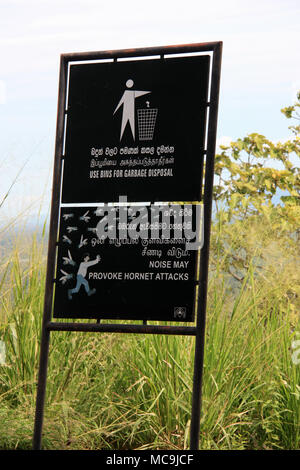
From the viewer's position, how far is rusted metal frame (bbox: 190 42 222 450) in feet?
13.9

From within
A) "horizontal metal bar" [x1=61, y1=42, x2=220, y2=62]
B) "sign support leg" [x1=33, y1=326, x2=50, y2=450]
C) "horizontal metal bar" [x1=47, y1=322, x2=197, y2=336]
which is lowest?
"sign support leg" [x1=33, y1=326, x2=50, y2=450]

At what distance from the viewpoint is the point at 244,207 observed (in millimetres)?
7141

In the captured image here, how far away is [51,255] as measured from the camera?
4.90 metres

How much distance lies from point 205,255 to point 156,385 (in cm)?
110

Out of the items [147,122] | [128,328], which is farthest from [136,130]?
[128,328]

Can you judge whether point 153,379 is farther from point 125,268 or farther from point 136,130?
point 136,130

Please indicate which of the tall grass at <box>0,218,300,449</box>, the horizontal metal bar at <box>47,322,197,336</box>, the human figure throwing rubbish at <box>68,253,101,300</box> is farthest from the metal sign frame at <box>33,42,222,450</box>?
the tall grass at <box>0,218,300,449</box>

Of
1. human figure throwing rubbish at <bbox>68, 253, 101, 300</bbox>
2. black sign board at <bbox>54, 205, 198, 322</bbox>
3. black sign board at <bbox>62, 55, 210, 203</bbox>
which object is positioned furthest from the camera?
human figure throwing rubbish at <bbox>68, 253, 101, 300</bbox>

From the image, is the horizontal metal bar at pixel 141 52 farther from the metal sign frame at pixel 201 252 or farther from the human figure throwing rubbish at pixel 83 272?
the human figure throwing rubbish at pixel 83 272

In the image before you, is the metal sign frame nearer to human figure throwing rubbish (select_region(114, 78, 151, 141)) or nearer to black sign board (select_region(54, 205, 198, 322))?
black sign board (select_region(54, 205, 198, 322))

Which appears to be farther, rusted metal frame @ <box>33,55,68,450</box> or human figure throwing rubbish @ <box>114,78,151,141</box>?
human figure throwing rubbish @ <box>114,78,151,141</box>

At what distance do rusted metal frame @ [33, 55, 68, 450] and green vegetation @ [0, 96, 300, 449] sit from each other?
21cm

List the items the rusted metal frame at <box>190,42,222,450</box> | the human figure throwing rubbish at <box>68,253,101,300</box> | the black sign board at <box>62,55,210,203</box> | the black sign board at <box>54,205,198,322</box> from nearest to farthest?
the rusted metal frame at <box>190,42,222,450</box> < the black sign board at <box>54,205,198,322</box> < the black sign board at <box>62,55,210,203</box> < the human figure throwing rubbish at <box>68,253,101,300</box>
